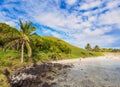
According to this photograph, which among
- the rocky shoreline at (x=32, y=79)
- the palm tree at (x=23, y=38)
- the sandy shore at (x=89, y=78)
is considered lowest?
the sandy shore at (x=89, y=78)

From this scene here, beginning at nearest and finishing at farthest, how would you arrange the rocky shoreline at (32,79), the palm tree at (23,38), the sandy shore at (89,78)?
the rocky shoreline at (32,79) < the sandy shore at (89,78) < the palm tree at (23,38)

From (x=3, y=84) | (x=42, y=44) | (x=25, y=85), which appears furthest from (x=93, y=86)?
(x=42, y=44)

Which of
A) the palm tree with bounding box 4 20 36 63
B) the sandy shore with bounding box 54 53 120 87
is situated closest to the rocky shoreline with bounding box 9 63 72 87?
the sandy shore with bounding box 54 53 120 87

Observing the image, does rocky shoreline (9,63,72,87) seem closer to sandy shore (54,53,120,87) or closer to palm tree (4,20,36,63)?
sandy shore (54,53,120,87)

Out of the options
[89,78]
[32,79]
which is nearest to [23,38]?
[32,79]

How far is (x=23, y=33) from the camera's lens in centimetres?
5853

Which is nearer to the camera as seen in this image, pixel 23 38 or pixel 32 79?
pixel 32 79

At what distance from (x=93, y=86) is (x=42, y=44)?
6178cm

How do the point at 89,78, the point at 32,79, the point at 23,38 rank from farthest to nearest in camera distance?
the point at 23,38
the point at 89,78
the point at 32,79

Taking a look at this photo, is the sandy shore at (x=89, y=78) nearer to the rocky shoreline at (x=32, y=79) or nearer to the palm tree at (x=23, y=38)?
the rocky shoreline at (x=32, y=79)

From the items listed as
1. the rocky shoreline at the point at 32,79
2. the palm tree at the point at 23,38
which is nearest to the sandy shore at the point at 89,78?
the rocky shoreline at the point at 32,79

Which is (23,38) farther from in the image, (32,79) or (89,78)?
(89,78)

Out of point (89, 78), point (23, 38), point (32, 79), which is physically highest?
point (23, 38)

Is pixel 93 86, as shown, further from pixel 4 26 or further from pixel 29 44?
pixel 4 26
